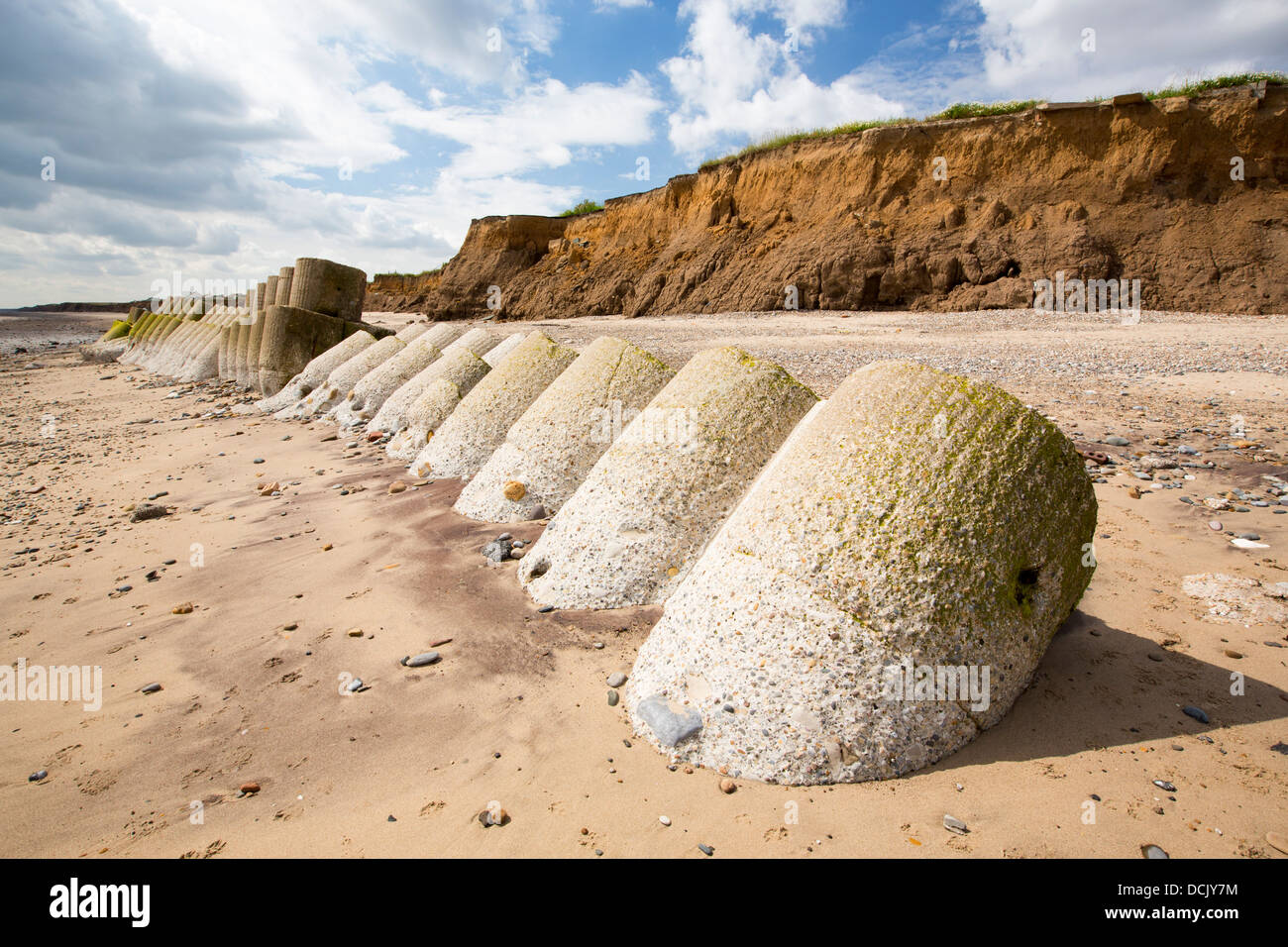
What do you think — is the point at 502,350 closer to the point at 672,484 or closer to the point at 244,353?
the point at 672,484

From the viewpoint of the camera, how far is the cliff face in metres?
16.5

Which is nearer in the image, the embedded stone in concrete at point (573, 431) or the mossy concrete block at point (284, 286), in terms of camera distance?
the embedded stone in concrete at point (573, 431)

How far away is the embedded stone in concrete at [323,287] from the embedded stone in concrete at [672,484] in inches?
440

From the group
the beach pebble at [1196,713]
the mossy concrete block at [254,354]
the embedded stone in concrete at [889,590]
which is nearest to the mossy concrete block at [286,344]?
the mossy concrete block at [254,354]

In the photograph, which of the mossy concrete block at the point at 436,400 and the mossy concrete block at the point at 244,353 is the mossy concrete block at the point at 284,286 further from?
the mossy concrete block at the point at 436,400

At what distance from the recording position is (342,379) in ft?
32.3

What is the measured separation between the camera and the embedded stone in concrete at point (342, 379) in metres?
9.79

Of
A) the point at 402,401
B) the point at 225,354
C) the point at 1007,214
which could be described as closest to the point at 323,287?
the point at 225,354

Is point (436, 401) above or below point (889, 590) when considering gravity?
above

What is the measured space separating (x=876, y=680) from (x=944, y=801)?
1.33 feet

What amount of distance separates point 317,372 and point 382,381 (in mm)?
2494

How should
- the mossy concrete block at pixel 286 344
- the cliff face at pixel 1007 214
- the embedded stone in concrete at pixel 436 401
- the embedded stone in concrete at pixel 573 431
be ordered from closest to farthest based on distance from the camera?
the embedded stone in concrete at pixel 573 431 → the embedded stone in concrete at pixel 436 401 → the mossy concrete block at pixel 286 344 → the cliff face at pixel 1007 214
